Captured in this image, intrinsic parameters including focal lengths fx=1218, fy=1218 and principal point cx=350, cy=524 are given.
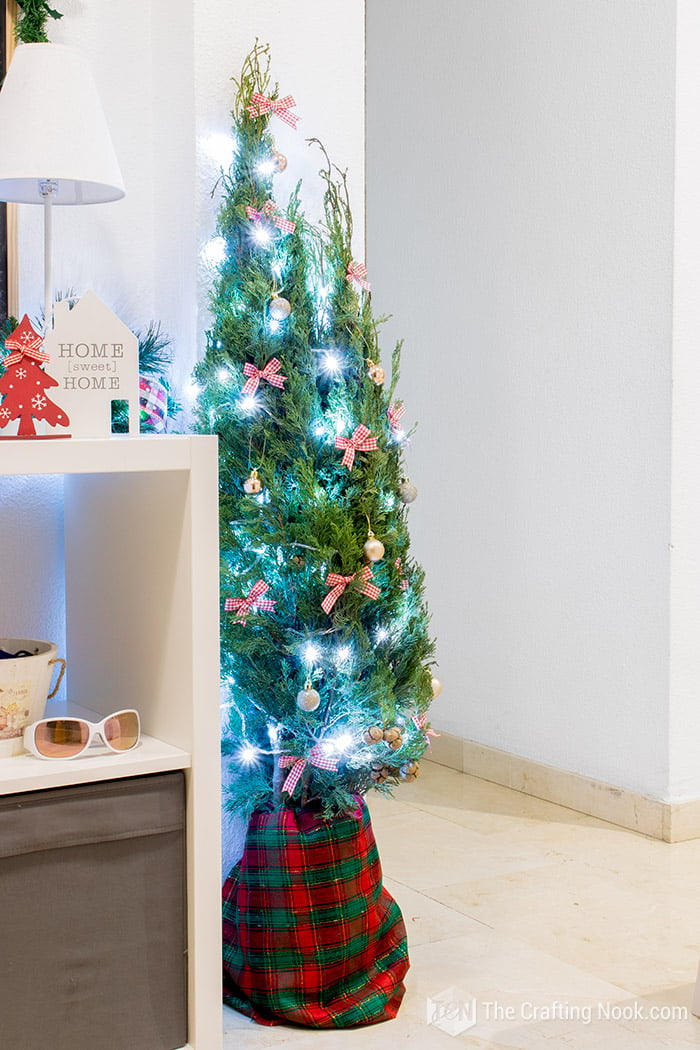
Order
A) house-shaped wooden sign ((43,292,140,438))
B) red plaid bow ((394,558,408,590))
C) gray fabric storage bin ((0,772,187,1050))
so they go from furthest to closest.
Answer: red plaid bow ((394,558,408,590)) < house-shaped wooden sign ((43,292,140,438)) < gray fabric storage bin ((0,772,187,1050))

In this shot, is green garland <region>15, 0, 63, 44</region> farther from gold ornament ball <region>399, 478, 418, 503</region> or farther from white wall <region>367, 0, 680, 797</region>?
white wall <region>367, 0, 680, 797</region>

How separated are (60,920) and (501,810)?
5.45 feet

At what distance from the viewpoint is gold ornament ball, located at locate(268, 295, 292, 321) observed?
186 centimetres

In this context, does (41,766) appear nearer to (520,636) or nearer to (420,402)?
(520,636)

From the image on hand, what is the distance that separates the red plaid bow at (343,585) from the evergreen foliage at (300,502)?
1cm

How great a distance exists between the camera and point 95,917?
156 cm

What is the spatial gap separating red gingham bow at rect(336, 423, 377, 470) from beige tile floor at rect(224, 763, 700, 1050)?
87 centimetres

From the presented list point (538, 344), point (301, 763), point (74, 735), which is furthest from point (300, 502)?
point (538, 344)

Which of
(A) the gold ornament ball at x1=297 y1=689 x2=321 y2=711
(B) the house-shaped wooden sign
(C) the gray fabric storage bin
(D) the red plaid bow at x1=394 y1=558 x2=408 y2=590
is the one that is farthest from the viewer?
(D) the red plaid bow at x1=394 y1=558 x2=408 y2=590

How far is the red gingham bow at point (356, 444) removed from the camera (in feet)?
6.15

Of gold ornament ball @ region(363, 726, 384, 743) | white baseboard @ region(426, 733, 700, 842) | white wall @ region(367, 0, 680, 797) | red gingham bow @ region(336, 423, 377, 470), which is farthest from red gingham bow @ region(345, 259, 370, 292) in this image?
white baseboard @ region(426, 733, 700, 842)

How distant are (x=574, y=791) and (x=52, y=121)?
2039 mm

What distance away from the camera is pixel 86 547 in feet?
6.16

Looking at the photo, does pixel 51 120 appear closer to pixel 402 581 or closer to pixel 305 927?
pixel 402 581
